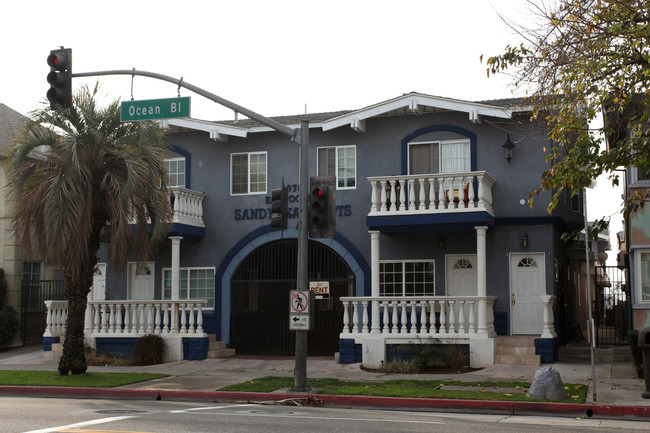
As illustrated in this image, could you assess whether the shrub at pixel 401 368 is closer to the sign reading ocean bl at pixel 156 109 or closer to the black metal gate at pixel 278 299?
the black metal gate at pixel 278 299

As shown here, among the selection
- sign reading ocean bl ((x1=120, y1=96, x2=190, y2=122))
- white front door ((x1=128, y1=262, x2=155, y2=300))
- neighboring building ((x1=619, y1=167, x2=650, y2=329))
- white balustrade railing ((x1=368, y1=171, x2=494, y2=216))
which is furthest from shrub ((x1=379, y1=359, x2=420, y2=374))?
white front door ((x1=128, y1=262, x2=155, y2=300))

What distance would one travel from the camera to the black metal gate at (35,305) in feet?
81.5

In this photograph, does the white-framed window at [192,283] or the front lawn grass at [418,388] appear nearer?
the front lawn grass at [418,388]

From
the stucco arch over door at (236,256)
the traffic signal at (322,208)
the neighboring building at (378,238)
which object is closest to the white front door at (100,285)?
the neighboring building at (378,238)

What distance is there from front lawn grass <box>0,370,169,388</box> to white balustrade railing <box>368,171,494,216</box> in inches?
275

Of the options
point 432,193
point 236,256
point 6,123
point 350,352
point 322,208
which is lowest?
point 350,352

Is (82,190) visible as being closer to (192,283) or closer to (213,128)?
(213,128)

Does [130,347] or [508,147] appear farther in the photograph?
[130,347]

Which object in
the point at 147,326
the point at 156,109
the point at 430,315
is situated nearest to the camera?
the point at 156,109

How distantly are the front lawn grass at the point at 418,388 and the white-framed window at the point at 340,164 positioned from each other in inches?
290

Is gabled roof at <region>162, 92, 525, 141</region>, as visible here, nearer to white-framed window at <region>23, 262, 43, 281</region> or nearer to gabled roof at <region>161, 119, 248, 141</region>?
gabled roof at <region>161, 119, 248, 141</region>

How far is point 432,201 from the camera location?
64.2 ft

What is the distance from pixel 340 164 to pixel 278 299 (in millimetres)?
4178

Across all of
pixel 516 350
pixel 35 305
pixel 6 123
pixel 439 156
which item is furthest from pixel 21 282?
pixel 516 350
